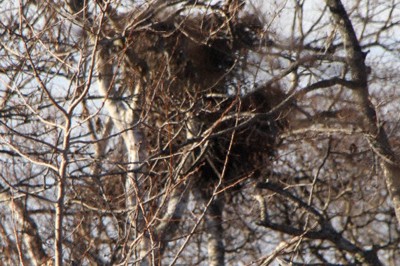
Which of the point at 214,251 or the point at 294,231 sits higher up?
the point at 214,251

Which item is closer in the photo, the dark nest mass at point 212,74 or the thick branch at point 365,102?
the thick branch at point 365,102

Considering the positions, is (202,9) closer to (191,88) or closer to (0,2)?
(191,88)

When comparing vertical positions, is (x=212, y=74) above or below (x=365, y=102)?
above

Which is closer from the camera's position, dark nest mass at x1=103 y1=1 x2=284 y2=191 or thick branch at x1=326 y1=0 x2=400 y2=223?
thick branch at x1=326 y1=0 x2=400 y2=223

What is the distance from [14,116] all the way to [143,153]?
1.54 meters

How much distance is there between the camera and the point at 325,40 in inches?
449

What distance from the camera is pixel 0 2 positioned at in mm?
10414

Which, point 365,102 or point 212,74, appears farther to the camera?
point 212,74

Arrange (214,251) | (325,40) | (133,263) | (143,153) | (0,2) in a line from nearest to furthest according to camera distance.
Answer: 1. (133,263)
2. (143,153)
3. (0,2)
4. (325,40)
5. (214,251)

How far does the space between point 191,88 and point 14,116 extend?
1.92m

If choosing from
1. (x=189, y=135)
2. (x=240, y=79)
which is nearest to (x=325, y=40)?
(x=240, y=79)

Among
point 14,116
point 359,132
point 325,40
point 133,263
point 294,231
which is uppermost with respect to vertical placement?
point 325,40

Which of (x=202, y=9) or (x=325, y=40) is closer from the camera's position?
(x=202, y=9)

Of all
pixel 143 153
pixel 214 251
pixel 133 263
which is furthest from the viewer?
pixel 214 251
